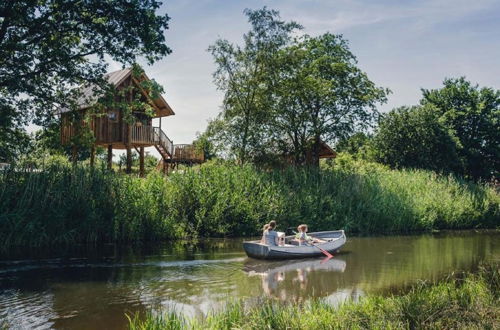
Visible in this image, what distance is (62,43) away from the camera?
20953 millimetres

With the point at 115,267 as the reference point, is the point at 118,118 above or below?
above

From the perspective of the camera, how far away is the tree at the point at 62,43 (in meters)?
19.4

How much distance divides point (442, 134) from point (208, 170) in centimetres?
2334

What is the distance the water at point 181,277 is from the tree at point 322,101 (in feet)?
41.7

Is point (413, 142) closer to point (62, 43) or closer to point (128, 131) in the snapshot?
point (128, 131)

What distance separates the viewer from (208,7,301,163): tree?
28.7 meters

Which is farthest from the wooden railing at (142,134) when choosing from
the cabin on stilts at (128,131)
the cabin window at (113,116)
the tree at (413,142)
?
the tree at (413,142)

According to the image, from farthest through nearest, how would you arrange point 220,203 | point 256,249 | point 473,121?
point 473,121 < point 220,203 < point 256,249

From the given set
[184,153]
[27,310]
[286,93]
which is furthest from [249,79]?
[27,310]

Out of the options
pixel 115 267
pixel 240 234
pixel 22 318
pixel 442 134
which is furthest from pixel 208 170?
pixel 442 134

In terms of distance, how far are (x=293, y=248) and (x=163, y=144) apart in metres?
20.0

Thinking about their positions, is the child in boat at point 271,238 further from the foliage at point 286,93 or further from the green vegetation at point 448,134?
the green vegetation at point 448,134

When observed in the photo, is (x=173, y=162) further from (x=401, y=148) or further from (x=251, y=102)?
(x=401, y=148)

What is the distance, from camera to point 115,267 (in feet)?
47.8
